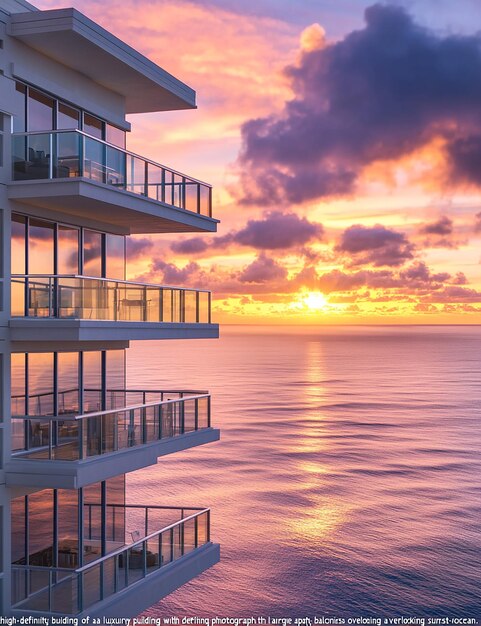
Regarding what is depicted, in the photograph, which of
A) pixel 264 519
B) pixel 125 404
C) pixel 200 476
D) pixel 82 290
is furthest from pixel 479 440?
pixel 82 290

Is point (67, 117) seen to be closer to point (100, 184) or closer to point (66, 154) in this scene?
point (66, 154)

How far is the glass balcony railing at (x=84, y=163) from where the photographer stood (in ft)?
62.4

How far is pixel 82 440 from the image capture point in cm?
1823

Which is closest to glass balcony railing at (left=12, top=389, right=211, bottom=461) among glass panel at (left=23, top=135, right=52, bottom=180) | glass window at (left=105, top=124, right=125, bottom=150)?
glass panel at (left=23, top=135, right=52, bottom=180)

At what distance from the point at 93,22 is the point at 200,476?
5363 cm

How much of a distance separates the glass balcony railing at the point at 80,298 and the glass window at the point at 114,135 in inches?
190

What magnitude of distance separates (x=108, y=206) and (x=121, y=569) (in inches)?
333

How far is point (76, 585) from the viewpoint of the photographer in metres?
17.5

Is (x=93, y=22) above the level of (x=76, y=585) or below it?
above

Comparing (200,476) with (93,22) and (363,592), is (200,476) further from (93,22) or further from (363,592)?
(93,22)

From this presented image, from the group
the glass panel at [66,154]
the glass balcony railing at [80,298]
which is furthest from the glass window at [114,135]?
the glass balcony railing at [80,298]

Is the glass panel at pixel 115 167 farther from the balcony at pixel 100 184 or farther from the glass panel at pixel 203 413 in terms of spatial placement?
the glass panel at pixel 203 413

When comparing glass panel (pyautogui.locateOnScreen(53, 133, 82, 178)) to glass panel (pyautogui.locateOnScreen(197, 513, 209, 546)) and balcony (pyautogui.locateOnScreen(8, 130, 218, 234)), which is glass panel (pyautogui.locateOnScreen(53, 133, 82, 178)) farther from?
glass panel (pyautogui.locateOnScreen(197, 513, 209, 546))

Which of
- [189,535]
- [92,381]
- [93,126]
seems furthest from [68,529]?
[93,126]
